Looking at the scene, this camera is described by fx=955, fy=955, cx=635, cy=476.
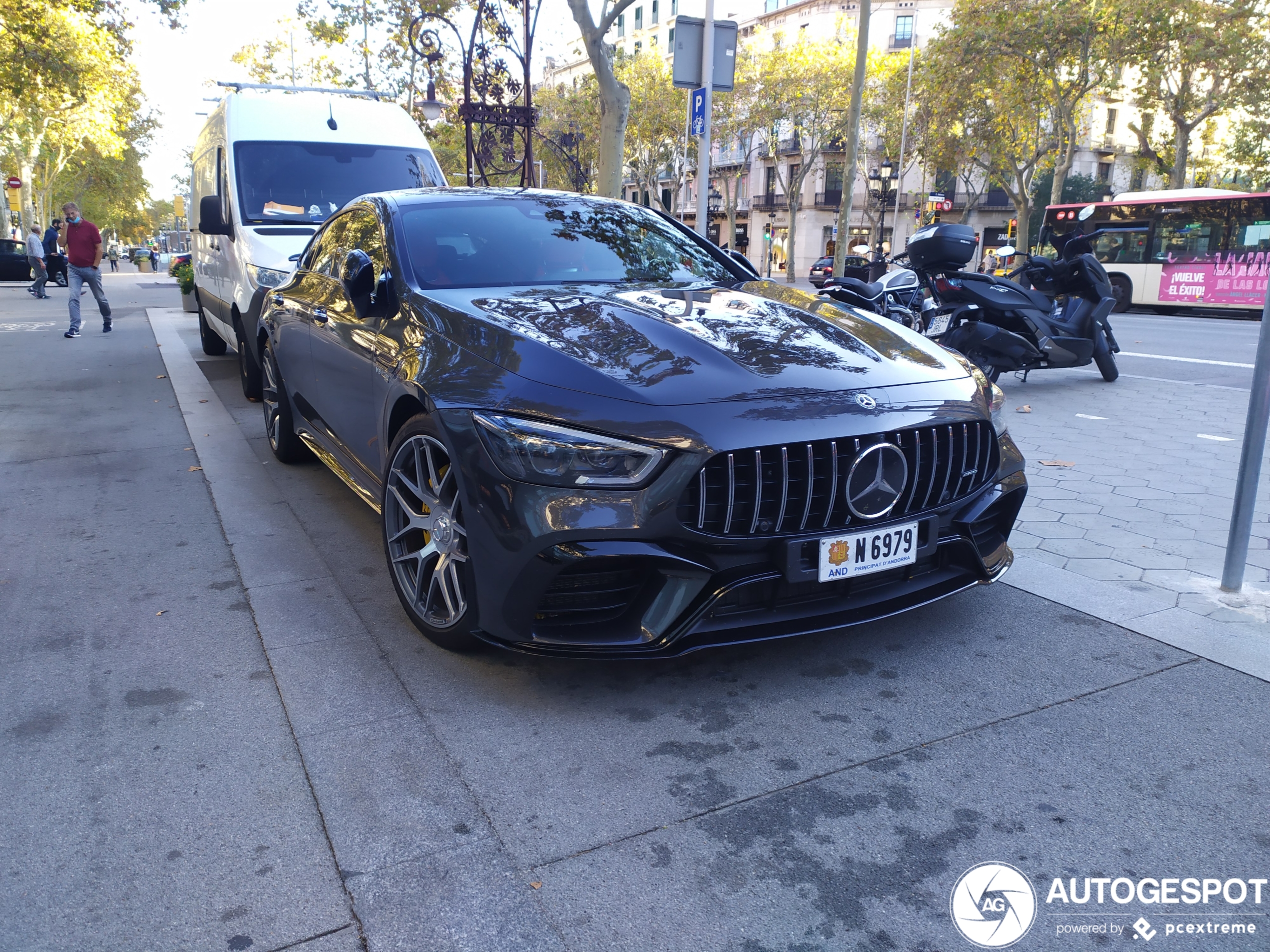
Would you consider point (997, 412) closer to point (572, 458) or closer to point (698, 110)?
point (572, 458)

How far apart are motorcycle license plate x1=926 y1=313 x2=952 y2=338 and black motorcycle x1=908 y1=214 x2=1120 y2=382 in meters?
0.01

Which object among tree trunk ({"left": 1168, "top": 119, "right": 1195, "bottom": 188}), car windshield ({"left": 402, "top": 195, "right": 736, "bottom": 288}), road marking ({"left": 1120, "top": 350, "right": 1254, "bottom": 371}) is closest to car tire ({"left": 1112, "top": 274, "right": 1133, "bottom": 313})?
tree trunk ({"left": 1168, "top": 119, "right": 1195, "bottom": 188})

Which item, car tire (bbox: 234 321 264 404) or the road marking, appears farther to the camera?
the road marking

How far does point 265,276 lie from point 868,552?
575 centimetres

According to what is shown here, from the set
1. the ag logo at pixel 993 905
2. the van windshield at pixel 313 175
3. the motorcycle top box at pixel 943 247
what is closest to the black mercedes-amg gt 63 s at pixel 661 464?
the ag logo at pixel 993 905

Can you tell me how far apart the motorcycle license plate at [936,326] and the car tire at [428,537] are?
645 centimetres

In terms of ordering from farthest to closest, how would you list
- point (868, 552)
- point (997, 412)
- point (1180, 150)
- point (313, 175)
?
point (1180, 150) → point (313, 175) → point (997, 412) → point (868, 552)

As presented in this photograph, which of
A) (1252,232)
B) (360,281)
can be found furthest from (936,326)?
(1252,232)

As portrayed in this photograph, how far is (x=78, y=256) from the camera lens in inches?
517

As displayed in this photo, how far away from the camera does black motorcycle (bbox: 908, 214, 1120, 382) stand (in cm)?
796

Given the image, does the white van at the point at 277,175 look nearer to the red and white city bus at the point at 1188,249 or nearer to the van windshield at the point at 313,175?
the van windshield at the point at 313,175

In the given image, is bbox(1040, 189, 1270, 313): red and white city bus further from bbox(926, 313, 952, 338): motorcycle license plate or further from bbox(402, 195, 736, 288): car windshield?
bbox(402, 195, 736, 288): car windshield

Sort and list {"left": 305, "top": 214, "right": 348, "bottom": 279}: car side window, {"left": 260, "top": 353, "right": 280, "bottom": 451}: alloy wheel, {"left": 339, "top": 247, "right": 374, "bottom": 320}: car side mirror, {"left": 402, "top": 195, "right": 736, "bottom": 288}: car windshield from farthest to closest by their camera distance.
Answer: {"left": 260, "top": 353, "right": 280, "bottom": 451}: alloy wheel < {"left": 305, "top": 214, "right": 348, "bottom": 279}: car side window < {"left": 402, "top": 195, "right": 736, "bottom": 288}: car windshield < {"left": 339, "top": 247, "right": 374, "bottom": 320}: car side mirror

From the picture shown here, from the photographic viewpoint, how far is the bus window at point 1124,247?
909 inches
